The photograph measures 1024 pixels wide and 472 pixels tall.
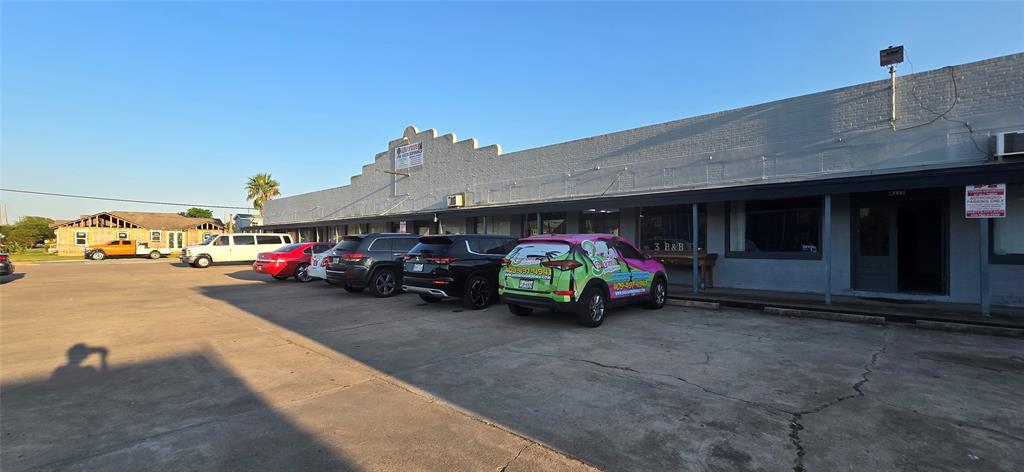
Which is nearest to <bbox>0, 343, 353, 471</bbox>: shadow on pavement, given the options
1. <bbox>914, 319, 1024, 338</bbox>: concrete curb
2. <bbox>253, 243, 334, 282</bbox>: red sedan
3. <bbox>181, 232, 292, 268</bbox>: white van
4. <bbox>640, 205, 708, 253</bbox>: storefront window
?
<bbox>914, 319, 1024, 338</bbox>: concrete curb

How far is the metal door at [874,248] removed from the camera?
10.2 metres

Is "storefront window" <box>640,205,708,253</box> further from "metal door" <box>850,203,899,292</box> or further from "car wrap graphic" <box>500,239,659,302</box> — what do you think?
"car wrap graphic" <box>500,239,659,302</box>

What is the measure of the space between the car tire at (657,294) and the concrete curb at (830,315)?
2009 millimetres

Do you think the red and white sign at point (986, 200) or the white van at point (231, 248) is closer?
the red and white sign at point (986, 200)

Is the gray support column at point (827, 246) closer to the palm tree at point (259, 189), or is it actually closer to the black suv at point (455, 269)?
the black suv at point (455, 269)

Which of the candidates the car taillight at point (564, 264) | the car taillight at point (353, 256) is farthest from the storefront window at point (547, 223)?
the car taillight at point (564, 264)

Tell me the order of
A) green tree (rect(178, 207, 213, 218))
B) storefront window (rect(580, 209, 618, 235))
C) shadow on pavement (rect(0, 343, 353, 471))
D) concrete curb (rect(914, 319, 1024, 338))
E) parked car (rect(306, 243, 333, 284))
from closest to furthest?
shadow on pavement (rect(0, 343, 353, 471)) < concrete curb (rect(914, 319, 1024, 338)) < parked car (rect(306, 243, 333, 284)) < storefront window (rect(580, 209, 618, 235)) < green tree (rect(178, 207, 213, 218))

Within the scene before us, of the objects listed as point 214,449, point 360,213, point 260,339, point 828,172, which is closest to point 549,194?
point 828,172

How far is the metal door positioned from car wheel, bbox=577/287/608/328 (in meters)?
6.76

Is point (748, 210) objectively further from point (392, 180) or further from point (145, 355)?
point (392, 180)

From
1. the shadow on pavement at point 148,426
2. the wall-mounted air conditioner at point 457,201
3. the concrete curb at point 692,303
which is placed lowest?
the shadow on pavement at point 148,426

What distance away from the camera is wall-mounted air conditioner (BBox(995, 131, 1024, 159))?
26.9 feet

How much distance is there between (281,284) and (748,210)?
49.8ft

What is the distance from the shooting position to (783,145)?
37.5ft
